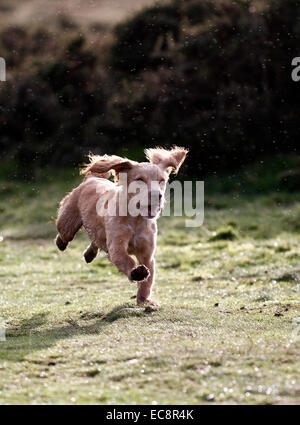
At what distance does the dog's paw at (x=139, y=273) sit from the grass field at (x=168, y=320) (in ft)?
1.40

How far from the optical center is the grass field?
5531 mm

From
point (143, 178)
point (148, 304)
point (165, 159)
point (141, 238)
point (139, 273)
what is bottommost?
point (148, 304)

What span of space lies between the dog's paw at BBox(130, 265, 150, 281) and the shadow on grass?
437mm

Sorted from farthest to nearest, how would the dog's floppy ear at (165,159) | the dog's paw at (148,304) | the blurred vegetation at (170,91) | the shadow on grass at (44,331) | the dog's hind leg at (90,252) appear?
1. the blurred vegetation at (170,91)
2. the dog's hind leg at (90,252)
3. the dog's floppy ear at (165,159)
4. the dog's paw at (148,304)
5. the shadow on grass at (44,331)

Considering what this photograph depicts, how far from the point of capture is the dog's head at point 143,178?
819cm

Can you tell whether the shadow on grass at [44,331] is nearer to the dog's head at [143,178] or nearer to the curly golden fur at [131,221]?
the curly golden fur at [131,221]

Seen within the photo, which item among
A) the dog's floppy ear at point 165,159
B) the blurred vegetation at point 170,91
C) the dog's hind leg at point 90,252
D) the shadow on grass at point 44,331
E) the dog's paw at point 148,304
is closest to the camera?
the shadow on grass at point 44,331

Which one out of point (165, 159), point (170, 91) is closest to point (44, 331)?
point (165, 159)

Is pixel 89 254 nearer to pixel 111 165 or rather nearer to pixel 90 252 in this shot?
pixel 90 252

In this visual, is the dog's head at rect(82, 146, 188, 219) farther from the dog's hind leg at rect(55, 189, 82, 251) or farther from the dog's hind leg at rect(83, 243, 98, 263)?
the dog's hind leg at rect(83, 243, 98, 263)

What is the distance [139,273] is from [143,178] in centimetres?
116

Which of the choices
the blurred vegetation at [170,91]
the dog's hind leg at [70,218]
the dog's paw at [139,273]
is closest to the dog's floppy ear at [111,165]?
the dog's hind leg at [70,218]

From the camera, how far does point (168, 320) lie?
775 centimetres

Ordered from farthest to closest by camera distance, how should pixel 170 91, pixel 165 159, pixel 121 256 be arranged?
pixel 170 91 → pixel 165 159 → pixel 121 256
